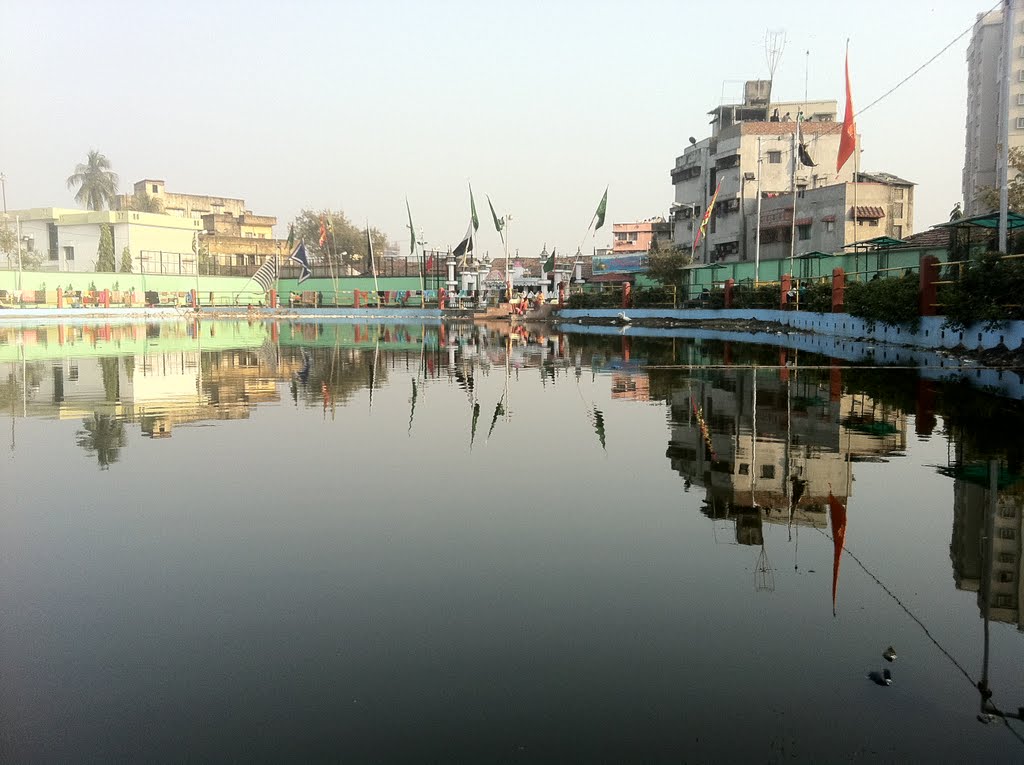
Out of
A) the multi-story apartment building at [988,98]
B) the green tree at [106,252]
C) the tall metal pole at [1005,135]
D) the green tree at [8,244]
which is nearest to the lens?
the tall metal pole at [1005,135]

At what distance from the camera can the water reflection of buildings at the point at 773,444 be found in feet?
22.3

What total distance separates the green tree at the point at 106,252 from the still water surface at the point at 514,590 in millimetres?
75019

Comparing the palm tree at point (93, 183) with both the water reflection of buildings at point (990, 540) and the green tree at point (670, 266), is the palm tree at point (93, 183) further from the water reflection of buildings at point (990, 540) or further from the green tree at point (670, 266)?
the water reflection of buildings at point (990, 540)

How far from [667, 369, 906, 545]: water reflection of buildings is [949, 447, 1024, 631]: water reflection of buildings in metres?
0.92

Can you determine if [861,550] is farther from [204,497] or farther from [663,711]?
[204,497]

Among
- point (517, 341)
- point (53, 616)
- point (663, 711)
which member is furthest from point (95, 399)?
point (517, 341)

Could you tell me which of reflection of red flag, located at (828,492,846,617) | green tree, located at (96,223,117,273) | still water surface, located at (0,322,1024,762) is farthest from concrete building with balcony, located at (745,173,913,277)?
green tree, located at (96,223,117,273)

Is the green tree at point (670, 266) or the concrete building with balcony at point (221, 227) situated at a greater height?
the concrete building with balcony at point (221, 227)

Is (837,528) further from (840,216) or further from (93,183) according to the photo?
(93,183)

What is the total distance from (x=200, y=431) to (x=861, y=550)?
8.23 m

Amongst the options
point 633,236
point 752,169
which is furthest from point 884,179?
point 633,236

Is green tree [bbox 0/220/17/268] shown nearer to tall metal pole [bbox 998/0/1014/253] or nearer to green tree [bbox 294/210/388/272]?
green tree [bbox 294/210/388/272]

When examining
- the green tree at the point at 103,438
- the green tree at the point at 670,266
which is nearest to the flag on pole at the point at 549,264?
the green tree at the point at 670,266

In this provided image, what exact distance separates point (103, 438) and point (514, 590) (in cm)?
745
